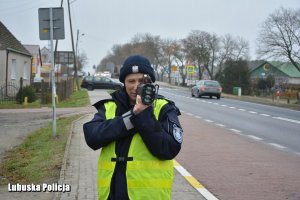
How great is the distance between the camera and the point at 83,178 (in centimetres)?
793

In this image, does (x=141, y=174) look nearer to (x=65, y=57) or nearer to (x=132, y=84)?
(x=132, y=84)

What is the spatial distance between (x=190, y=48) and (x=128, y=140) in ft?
257

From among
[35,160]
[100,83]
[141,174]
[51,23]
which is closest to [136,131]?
[141,174]

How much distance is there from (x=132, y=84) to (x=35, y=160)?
7.19m

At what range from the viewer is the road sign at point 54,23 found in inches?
520

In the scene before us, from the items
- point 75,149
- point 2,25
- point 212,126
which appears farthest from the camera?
point 2,25

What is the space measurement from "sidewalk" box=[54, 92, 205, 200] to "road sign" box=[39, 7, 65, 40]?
10.9 ft

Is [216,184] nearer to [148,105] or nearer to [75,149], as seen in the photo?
[75,149]

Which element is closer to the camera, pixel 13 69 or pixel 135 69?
pixel 135 69

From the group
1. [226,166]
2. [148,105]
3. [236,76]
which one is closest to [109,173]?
[148,105]

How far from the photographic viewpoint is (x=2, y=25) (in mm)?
38781

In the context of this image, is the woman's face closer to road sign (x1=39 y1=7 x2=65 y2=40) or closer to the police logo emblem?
the police logo emblem

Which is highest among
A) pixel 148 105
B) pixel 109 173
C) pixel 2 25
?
pixel 2 25

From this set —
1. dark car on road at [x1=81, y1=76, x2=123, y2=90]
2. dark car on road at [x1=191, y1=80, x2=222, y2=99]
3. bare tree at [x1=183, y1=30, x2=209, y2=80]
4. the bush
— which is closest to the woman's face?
the bush
